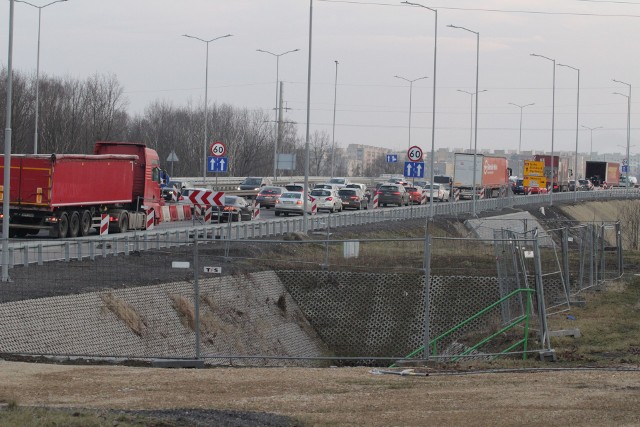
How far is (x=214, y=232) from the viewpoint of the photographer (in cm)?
3966

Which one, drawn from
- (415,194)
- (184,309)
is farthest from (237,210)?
(184,309)

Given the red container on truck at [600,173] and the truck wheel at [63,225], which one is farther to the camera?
the red container on truck at [600,173]

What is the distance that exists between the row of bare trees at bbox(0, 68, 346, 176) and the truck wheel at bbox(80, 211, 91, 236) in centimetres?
2571

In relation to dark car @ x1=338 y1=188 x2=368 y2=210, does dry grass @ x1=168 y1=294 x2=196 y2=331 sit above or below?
below

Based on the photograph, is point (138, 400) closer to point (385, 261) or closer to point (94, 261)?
point (94, 261)

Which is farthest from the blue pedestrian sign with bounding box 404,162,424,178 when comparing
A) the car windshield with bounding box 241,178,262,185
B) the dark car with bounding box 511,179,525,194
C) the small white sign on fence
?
the dark car with bounding box 511,179,525,194

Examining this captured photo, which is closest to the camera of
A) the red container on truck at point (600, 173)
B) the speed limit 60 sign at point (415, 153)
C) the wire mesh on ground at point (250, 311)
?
the wire mesh on ground at point (250, 311)

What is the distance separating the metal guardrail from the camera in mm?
25984

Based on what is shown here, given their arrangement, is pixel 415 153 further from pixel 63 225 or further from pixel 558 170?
pixel 558 170

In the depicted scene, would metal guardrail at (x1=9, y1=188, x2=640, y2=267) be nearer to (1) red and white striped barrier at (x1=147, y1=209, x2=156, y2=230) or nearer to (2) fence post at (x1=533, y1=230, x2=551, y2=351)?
(1) red and white striped barrier at (x1=147, y1=209, x2=156, y2=230)

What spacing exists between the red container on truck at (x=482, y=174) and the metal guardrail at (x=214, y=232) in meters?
4.47

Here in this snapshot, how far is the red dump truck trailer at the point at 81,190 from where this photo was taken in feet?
122

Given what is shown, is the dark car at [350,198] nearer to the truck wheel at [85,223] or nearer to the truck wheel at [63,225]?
the truck wheel at [85,223]

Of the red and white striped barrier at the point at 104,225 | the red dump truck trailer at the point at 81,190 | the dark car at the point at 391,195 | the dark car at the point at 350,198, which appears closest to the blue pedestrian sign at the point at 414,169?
the red dump truck trailer at the point at 81,190
